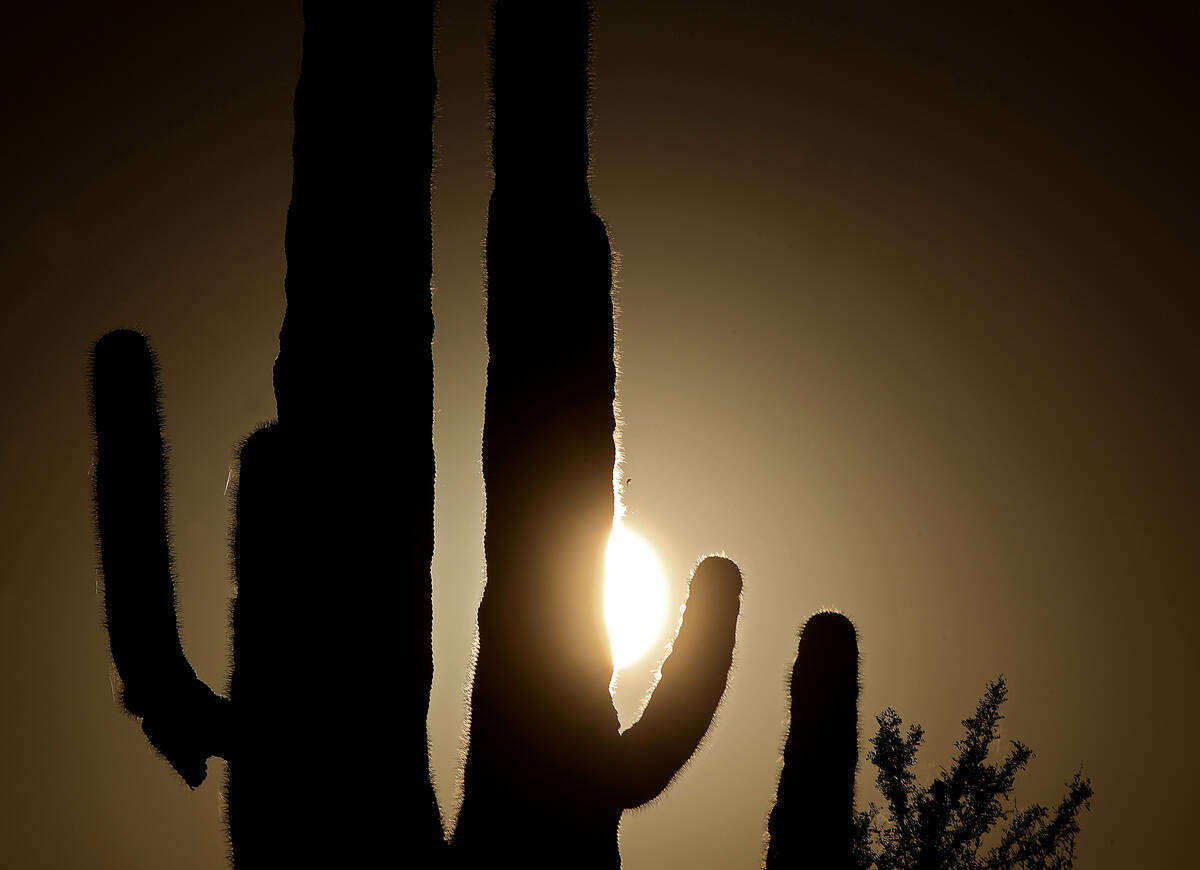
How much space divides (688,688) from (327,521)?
1.70 meters

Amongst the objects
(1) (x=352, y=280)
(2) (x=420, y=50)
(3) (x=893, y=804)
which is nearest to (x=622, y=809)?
(1) (x=352, y=280)

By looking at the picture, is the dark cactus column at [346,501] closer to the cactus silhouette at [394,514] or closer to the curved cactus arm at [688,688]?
the cactus silhouette at [394,514]

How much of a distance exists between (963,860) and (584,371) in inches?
544

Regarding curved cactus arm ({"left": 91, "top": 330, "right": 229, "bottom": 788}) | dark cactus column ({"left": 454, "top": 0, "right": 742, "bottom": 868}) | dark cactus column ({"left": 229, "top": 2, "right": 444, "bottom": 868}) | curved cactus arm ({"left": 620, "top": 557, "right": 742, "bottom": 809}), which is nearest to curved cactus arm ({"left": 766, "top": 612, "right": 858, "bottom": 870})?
curved cactus arm ({"left": 620, "top": 557, "right": 742, "bottom": 809})

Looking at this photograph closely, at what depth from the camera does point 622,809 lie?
3443 millimetres

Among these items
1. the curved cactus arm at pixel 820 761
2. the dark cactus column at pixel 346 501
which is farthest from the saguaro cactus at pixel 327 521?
the curved cactus arm at pixel 820 761

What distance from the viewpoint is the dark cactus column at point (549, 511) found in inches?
126

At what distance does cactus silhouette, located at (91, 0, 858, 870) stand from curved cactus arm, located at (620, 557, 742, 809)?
1 cm

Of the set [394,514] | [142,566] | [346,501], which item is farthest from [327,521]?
[142,566]

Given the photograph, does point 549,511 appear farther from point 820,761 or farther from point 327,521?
point 820,761

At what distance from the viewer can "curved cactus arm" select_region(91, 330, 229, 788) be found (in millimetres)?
3131

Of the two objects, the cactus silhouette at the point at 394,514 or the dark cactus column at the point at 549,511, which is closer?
the cactus silhouette at the point at 394,514

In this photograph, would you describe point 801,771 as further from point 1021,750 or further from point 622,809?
point 1021,750

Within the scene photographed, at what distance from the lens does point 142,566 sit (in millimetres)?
3270
